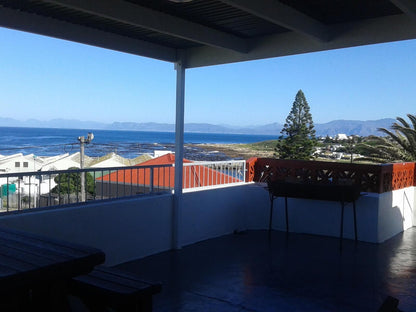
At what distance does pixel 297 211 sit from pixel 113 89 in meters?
43.8

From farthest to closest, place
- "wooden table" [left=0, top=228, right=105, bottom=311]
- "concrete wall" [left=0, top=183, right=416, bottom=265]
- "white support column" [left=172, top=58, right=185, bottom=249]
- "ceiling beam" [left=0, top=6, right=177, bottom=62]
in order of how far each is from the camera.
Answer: "white support column" [left=172, top=58, right=185, bottom=249] < "concrete wall" [left=0, top=183, right=416, bottom=265] < "ceiling beam" [left=0, top=6, right=177, bottom=62] < "wooden table" [left=0, top=228, right=105, bottom=311]

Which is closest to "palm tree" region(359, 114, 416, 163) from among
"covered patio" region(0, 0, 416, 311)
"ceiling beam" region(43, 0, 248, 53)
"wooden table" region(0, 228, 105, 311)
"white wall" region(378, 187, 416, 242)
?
"white wall" region(378, 187, 416, 242)

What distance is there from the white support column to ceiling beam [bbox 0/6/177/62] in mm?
332

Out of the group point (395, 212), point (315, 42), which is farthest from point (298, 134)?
point (315, 42)

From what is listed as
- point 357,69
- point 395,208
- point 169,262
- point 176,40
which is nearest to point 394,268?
point 395,208

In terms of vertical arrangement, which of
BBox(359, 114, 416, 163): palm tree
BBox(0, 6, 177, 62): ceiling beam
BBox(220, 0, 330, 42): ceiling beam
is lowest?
BBox(359, 114, 416, 163): palm tree

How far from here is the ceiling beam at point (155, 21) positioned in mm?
3929

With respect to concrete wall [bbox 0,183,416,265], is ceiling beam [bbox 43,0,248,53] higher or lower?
higher

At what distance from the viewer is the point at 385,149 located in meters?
10.6

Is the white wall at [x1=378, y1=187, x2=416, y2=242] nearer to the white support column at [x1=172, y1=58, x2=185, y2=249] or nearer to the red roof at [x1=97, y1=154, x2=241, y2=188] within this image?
the red roof at [x1=97, y1=154, x2=241, y2=188]

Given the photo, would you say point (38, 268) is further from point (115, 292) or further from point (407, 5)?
point (407, 5)

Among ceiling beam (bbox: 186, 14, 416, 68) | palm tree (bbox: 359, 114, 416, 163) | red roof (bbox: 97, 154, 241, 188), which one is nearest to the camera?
ceiling beam (bbox: 186, 14, 416, 68)

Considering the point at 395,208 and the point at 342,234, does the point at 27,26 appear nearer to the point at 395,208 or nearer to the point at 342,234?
the point at 342,234

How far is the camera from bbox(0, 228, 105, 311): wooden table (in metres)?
1.90
